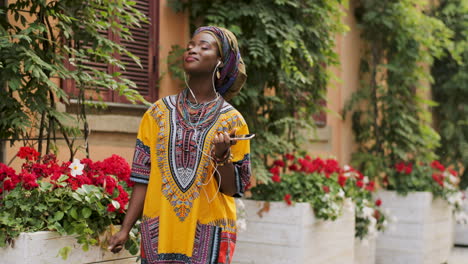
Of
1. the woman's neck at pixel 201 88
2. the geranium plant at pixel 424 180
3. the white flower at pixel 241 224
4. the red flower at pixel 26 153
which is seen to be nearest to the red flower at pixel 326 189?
the white flower at pixel 241 224

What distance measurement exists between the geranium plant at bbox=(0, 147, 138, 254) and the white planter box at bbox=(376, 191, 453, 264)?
172 inches

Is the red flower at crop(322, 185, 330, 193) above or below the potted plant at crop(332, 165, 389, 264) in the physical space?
above

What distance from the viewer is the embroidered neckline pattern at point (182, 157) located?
2748 millimetres

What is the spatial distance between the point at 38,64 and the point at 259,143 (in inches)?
98.9

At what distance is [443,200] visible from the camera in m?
7.96

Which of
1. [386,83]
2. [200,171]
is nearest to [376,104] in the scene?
[386,83]

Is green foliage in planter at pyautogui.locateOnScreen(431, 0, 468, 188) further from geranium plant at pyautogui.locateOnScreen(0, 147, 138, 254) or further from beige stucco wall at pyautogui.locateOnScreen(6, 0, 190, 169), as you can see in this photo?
geranium plant at pyautogui.locateOnScreen(0, 147, 138, 254)

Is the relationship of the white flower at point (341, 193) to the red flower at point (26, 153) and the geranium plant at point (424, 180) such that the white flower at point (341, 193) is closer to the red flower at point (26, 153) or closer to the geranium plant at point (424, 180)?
the geranium plant at point (424, 180)

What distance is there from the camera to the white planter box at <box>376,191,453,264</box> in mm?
7469

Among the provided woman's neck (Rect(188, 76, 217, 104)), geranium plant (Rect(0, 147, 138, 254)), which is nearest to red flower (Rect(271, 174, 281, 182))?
→ geranium plant (Rect(0, 147, 138, 254))

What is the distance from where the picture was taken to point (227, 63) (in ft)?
9.52

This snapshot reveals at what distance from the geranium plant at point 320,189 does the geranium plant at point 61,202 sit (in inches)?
85.4

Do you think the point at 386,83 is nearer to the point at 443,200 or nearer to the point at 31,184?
the point at 443,200

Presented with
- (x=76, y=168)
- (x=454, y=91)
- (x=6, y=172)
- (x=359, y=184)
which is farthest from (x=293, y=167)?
(x=454, y=91)
